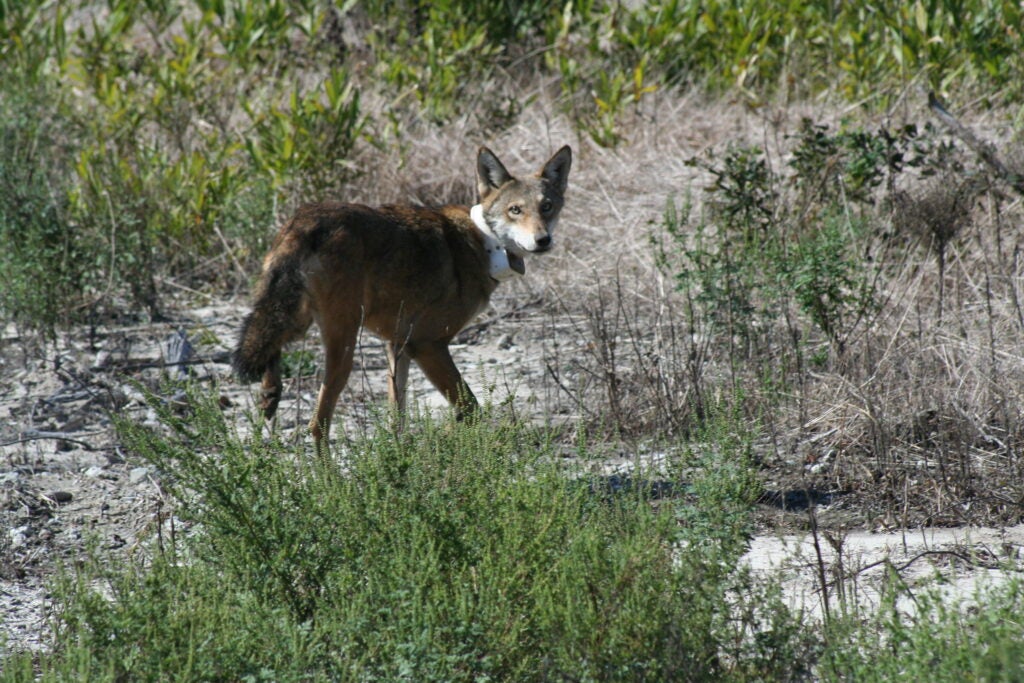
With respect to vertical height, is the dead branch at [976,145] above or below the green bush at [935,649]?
above

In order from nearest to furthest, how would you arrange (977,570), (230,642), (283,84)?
(230,642) → (977,570) → (283,84)

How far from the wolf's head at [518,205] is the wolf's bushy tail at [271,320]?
1420 millimetres

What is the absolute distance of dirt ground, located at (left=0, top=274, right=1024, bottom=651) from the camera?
4230 mm

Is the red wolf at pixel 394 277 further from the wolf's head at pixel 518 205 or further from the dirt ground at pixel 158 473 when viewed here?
the dirt ground at pixel 158 473

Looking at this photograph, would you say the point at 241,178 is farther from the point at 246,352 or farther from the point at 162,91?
the point at 246,352

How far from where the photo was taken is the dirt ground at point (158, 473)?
13.9ft

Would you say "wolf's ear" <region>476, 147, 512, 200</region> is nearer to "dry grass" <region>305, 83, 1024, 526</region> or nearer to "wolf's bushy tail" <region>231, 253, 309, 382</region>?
"dry grass" <region>305, 83, 1024, 526</region>

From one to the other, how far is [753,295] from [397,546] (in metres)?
4.32

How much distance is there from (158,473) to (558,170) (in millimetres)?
3157

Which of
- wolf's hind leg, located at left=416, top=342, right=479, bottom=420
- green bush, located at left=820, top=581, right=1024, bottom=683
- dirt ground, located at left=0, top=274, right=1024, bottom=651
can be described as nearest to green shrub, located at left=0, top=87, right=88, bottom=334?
dirt ground, located at left=0, top=274, right=1024, bottom=651

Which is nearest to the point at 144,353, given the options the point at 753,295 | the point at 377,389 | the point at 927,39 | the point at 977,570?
the point at 377,389

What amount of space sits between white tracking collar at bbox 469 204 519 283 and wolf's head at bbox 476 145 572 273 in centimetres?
3

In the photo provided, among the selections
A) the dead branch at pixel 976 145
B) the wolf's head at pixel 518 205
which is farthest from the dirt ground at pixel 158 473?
the dead branch at pixel 976 145

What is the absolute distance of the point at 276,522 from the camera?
3680mm
